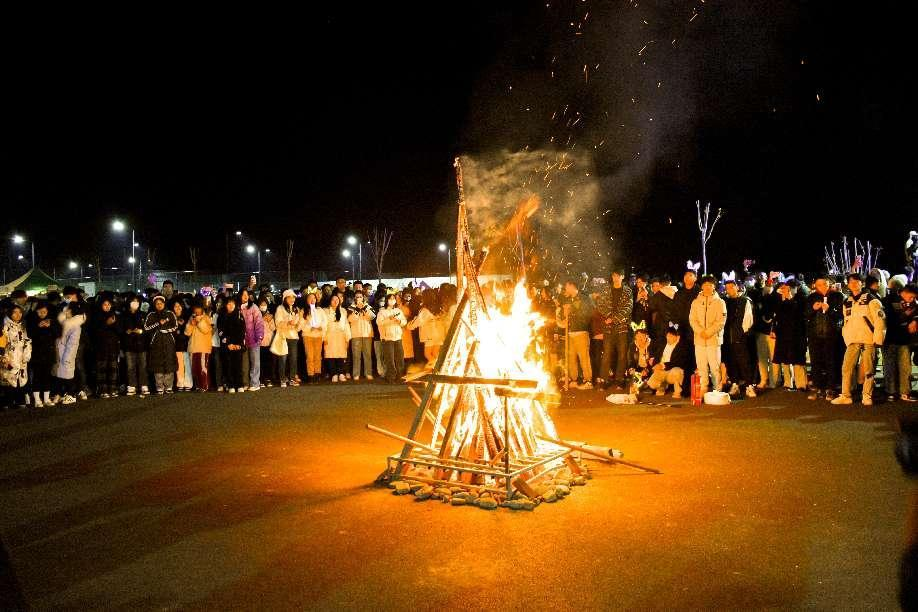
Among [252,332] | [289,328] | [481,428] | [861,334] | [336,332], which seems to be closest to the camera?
[481,428]

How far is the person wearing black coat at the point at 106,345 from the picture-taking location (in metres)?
13.5

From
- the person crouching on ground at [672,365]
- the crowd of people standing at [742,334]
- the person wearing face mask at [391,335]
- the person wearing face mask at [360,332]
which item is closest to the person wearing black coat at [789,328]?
the crowd of people standing at [742,334]

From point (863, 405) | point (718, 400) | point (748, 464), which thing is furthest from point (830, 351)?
point (748, 464)

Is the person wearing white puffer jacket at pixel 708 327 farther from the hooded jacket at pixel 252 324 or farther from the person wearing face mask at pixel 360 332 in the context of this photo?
the hooded jacket at pixel 252 324

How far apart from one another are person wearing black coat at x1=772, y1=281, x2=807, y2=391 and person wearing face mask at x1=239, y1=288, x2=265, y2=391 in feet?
33.1

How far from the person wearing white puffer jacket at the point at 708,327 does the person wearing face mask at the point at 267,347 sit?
8.58 m

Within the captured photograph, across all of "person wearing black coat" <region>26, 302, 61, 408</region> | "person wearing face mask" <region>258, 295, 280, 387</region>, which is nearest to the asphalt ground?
"person wearing black coat" <region>26, 302, 61, 408</region>

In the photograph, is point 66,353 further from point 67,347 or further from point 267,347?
point 267,347

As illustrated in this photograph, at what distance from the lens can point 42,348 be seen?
12.7m

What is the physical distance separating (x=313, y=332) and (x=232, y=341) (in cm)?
185

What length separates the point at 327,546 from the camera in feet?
17.0

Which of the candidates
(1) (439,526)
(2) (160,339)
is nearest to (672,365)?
(1) (439,526)

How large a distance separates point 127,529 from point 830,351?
10.7 m

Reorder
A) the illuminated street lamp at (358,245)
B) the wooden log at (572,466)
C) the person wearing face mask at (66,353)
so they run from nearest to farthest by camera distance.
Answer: the wooden log at (572,466) → the person wearing face mask at (66,353) → the illuminated street lamp at (358,245)
